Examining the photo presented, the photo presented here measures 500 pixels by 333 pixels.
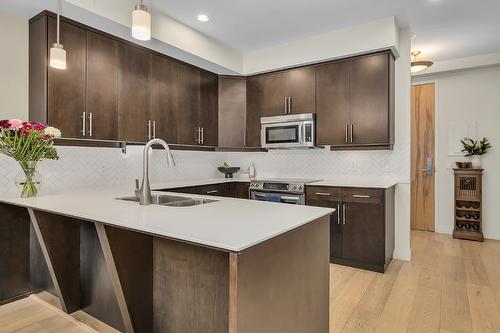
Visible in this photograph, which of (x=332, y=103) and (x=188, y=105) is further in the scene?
(x=188, y=105)

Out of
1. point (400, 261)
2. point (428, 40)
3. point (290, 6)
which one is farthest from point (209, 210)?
point (428, 40)

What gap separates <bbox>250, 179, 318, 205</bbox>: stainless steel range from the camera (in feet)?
11.8

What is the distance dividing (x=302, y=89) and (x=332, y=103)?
45cm

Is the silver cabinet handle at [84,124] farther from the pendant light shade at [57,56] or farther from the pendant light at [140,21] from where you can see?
the pendant light at [140,21]

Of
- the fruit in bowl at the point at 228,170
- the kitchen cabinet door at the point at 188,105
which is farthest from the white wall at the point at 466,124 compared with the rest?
the kitchen cabinet door at the point at 188,105

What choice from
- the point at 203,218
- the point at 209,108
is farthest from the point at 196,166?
the point at 203,218

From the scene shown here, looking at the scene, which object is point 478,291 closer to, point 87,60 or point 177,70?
point 177,70

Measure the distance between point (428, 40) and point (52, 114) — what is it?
168 inches

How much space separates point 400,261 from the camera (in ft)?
11.7

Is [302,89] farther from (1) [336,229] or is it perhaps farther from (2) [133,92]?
(2) [133,92]

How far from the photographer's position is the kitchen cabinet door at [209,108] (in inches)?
164

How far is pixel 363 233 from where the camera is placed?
3.26 m

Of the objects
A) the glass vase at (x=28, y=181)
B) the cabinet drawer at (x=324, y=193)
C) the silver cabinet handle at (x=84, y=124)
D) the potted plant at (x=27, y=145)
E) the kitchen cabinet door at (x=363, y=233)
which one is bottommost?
the kitchen cabinet door at (x=363, y=233)

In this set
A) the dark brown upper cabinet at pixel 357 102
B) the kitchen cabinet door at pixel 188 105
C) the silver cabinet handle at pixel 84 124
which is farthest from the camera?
the kitchen cabinet door at pixel 188 105
